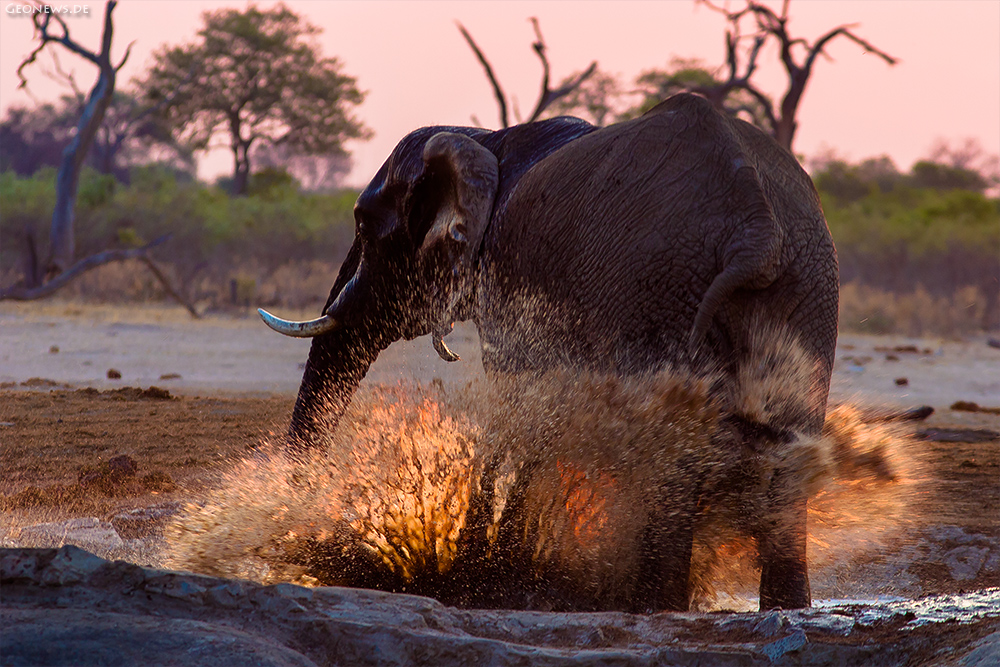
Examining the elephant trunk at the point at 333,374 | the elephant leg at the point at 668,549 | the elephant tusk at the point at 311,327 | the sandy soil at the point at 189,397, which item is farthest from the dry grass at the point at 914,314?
the elephant leg at the point at 668,549

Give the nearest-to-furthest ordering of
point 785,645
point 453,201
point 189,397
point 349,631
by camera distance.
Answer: point 349,631
point 785,645
point 453,201
point 189,397

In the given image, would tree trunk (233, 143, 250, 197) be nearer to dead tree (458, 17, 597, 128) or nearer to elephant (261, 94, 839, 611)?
dead tree (458, 17, 597, 128)

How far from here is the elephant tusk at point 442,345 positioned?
3.81m

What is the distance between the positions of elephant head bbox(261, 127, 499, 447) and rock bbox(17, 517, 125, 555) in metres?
0.73

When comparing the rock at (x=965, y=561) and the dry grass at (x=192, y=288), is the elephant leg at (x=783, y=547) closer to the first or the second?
the rock at (x=965, y=561)

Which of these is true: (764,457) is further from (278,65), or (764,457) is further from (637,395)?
(278,65)

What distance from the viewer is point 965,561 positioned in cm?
405

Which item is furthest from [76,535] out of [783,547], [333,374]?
[783,547]

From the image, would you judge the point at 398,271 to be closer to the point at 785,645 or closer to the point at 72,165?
the point at 785,645

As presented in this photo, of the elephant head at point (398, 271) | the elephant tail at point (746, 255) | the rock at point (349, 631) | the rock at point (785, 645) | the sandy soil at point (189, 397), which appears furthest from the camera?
the sandy soil at point (189, 397)

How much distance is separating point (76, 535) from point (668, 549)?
216cm

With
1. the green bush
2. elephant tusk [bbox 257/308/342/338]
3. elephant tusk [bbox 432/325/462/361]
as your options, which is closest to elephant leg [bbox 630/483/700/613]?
elephant tusk [bbox 432/325/462/361]

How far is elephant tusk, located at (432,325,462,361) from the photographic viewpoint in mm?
3811

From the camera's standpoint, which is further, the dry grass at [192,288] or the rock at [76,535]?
the dry grass at [192,288]
